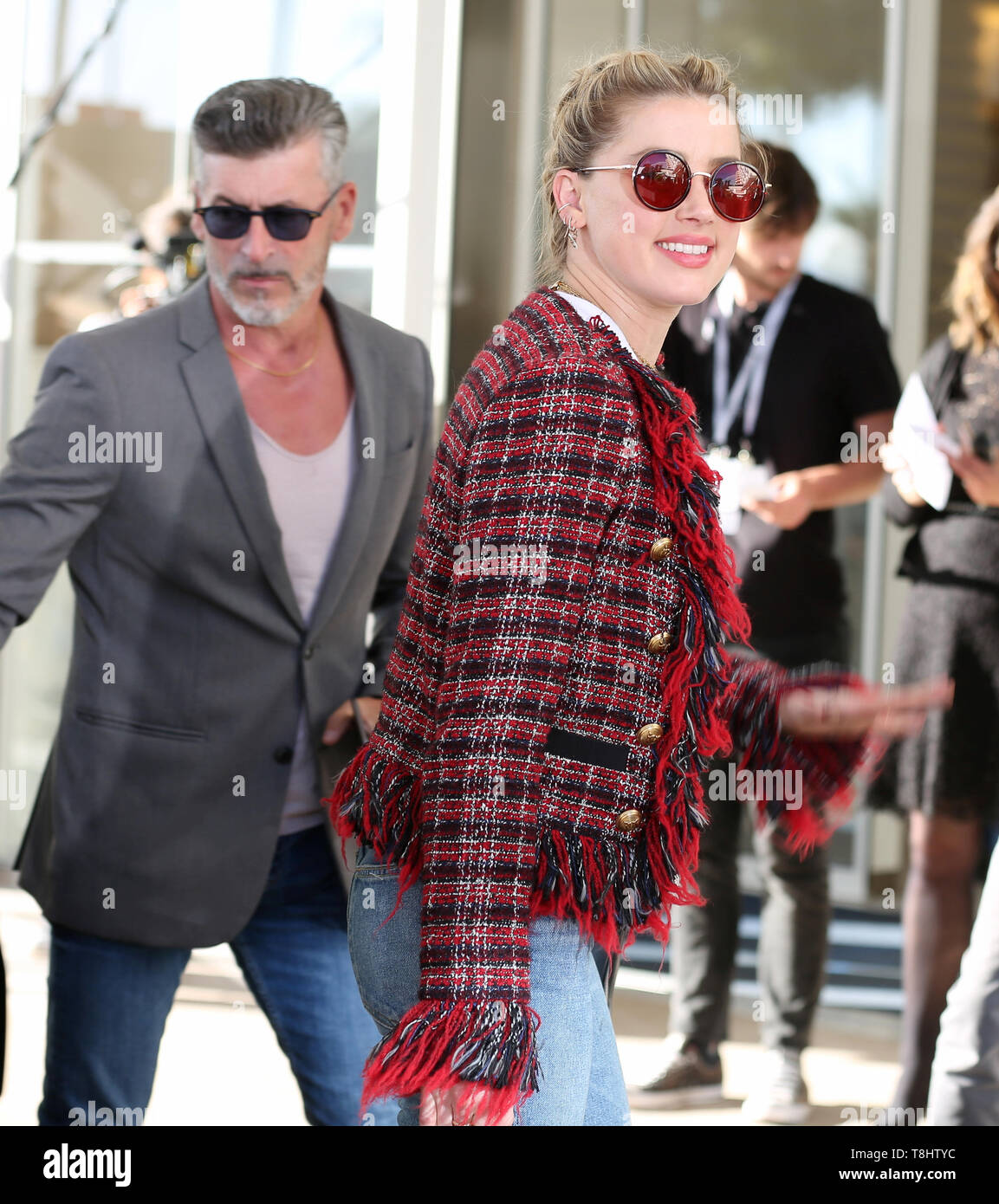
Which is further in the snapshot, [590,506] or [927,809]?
[927,809]

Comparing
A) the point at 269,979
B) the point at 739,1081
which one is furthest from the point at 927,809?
the point at 269,979

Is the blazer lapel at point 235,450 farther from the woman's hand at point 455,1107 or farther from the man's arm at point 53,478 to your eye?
the woman's hand at point 455,1107

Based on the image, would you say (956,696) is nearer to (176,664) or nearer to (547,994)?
(176,664)

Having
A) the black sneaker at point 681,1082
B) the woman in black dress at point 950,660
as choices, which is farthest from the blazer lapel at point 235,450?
the black sneaker at point 681,1082

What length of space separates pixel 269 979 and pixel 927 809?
1567mm

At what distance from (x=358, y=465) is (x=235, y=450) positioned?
215 millimetres

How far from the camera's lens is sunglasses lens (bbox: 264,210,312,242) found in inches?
84.2

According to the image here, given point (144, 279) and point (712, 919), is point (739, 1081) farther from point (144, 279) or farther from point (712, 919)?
point (144, 279)

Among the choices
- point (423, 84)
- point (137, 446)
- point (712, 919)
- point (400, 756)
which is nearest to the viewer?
point (400, 756)

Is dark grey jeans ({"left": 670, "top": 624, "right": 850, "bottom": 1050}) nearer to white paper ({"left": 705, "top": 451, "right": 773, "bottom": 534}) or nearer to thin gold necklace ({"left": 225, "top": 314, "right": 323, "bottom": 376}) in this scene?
white paper ({"left": 705, "top": 451, "right": 773, "bottom": 534})

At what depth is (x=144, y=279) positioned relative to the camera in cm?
383

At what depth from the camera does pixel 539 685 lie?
4.19ft
